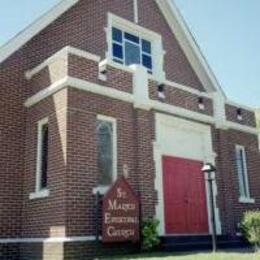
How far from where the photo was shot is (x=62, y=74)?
1182 centimetres

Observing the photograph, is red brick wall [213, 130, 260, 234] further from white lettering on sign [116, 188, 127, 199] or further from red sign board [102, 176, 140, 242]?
white lettering on sign [116, 188, 127, 199]

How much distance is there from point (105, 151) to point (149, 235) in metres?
2.56

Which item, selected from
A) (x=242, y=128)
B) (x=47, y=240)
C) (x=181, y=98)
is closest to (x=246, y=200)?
(x=242, y=128)

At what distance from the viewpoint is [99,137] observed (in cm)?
1232

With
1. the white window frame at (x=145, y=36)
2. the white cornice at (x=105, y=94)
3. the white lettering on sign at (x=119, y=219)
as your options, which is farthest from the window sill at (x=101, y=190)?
the white window frame at (x=145, y=36)

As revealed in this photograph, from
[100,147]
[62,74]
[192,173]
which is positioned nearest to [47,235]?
[100,147]

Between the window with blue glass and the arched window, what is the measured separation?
3823mm

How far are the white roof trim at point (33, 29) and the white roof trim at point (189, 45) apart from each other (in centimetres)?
450

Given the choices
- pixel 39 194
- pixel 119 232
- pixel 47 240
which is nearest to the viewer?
pixel 47 240

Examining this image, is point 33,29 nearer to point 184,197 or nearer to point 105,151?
point 105,151

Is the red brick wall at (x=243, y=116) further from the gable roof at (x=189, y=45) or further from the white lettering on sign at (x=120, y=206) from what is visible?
the white lettering on sign at (x=120, y=206)

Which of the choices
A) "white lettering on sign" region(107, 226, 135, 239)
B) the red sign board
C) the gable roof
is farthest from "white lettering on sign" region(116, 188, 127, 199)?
the gable roof

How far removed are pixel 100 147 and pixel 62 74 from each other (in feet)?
7.31

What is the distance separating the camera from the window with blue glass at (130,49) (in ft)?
51.8
